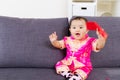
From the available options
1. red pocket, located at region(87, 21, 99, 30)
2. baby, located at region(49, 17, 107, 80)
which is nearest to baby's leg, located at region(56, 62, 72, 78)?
baby, located at region(49, 17, 107, 80)

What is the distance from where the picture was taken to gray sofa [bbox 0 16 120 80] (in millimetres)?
1736

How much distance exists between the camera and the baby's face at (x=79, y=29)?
169cm

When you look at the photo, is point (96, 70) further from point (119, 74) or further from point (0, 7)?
point (0, 7)

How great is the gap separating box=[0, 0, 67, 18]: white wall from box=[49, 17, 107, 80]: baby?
1.46 metres

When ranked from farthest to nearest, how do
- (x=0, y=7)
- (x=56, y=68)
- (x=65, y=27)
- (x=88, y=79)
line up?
1. (x=0, y=7)
2. (x=65, y=27)
3. (x=56, y=68)
4. (x=88, y=79)

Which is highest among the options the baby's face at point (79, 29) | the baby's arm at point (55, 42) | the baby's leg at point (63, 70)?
the baby's face at point (79, 29)

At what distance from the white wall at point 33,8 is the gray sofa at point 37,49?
51.9 inches

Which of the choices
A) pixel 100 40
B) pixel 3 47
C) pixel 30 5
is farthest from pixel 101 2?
pixel 3 47

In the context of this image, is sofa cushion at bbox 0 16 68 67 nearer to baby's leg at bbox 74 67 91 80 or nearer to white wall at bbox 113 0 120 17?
baby's leg at bbox 74 67 91 80

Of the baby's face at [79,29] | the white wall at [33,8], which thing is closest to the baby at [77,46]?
the baby's face at [79,29]

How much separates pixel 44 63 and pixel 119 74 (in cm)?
56

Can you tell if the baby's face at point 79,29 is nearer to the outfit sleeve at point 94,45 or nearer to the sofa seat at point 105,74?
the outfit sleeve at point 94,45

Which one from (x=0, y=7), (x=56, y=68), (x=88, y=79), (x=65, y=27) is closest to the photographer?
(x=88, y=79)

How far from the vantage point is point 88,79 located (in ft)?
5.23
